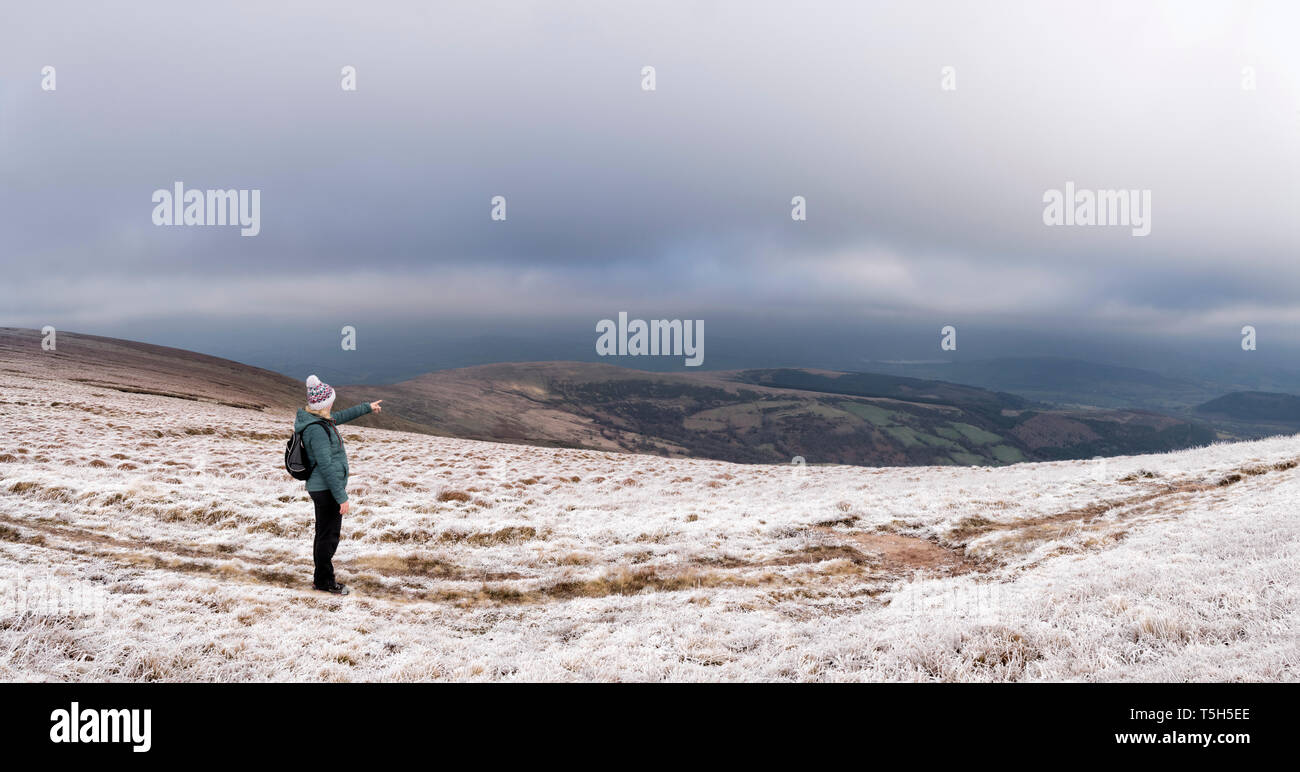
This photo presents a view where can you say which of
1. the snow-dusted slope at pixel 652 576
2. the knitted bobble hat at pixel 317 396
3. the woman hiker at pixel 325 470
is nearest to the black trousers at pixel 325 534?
the woman hiker at pixel 325 470

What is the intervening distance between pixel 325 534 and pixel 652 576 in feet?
25.0

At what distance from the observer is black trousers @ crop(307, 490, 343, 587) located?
1107 centimetres

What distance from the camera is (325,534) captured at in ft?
37.6

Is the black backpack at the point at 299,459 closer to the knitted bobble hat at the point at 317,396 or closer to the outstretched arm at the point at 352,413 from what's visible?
the knitted bobble hat at the point at 317,396

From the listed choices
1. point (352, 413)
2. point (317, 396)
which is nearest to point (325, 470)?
point (352, 413)

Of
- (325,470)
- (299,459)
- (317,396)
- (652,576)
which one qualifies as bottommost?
(652,576)

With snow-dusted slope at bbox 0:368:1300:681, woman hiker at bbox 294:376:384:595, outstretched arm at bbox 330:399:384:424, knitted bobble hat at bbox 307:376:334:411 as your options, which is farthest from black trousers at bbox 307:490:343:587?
knitted bobble hat at bbox 307:376:334:411

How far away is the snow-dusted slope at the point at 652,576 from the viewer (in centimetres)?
737

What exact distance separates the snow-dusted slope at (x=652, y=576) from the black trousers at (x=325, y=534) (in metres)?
0.39

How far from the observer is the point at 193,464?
86.1ft

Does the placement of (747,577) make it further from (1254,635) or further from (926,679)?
(1254,635)

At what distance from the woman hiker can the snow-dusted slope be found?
787mm

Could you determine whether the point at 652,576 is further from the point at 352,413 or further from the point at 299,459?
the point at 299,459
